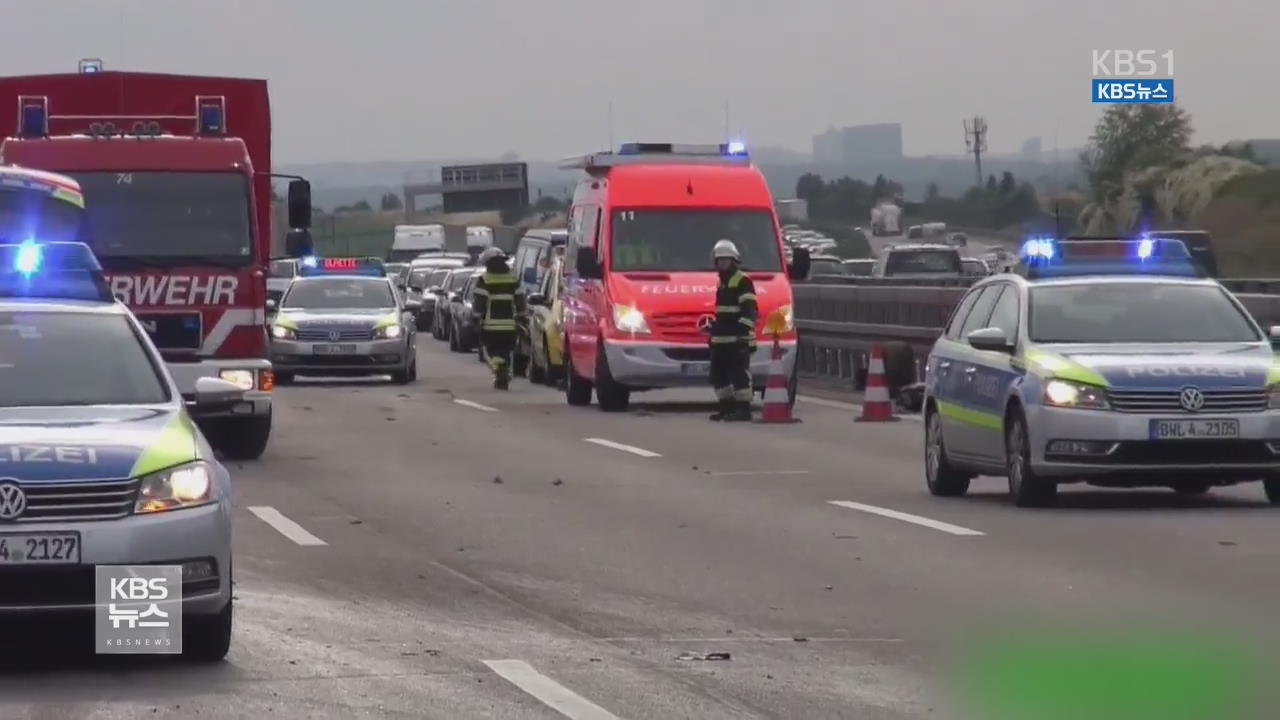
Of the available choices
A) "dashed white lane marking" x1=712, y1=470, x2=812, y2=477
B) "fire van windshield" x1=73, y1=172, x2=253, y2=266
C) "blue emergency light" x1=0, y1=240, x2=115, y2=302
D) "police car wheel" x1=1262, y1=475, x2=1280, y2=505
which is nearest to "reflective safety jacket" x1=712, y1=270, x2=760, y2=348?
"fire van windshield" x1=73, y1=172, x2=253, y2=266

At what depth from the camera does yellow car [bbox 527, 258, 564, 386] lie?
3262cm

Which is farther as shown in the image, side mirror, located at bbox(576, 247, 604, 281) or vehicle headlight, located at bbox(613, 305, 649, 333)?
side mirror, located at bbox(576, 247, 604, 281)

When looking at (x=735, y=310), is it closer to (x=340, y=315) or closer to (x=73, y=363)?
(x=340, y=315)

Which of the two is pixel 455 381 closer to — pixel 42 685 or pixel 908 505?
pixel 908 505

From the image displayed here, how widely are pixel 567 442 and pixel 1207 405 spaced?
855 centimetres

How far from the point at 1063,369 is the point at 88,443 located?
7.67 meters

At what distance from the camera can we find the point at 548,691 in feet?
30.5

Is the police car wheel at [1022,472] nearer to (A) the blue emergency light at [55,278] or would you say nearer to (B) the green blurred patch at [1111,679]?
(B) the green blurred patch at [1111,679]

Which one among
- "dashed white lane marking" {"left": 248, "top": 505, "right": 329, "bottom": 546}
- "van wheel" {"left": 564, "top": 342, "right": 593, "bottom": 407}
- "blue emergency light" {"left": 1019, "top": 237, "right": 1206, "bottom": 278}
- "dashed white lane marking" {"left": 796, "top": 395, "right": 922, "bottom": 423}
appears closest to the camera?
"dashed white lane marking" {"left": 248, "top": 505, "right": 329, "bottom": 546}

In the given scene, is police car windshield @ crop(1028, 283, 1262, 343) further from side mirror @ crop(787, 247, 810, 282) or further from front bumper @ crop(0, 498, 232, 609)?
side mirror @ crop(787, 247, 810, 282)

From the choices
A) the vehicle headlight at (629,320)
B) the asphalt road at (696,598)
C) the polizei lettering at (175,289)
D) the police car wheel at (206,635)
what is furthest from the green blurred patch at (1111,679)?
the vehicle headlight at (629,320)

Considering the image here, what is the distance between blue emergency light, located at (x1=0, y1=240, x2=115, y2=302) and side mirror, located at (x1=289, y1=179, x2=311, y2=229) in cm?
967

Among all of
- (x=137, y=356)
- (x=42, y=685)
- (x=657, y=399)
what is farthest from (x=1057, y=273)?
(x=657, y=399)

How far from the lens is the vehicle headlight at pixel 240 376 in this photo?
20797 millimetres
